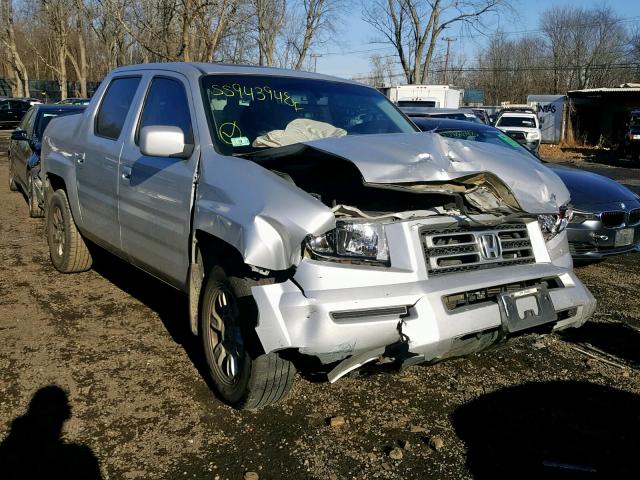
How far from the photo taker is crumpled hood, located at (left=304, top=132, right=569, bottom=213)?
2.99m

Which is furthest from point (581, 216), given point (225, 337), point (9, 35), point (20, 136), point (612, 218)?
point (9, 35)

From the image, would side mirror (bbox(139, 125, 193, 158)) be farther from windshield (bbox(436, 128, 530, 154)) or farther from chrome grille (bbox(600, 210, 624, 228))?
windshield (bbox(436, 128, 530, 154))

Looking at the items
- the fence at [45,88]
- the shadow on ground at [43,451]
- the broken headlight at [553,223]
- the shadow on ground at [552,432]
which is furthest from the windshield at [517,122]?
the fence at [45,88]

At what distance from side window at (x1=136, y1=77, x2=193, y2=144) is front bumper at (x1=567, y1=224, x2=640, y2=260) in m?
3.96

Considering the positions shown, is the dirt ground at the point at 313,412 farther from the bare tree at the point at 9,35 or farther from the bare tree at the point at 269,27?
the bare tree at the point at 9,35

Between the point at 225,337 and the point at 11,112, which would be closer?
the point at 225,337

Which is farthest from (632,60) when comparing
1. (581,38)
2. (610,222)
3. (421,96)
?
(610,222)

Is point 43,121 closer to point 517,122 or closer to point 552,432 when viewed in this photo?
point 552,432

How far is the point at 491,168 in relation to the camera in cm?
324

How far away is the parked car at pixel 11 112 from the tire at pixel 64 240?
1190 inches

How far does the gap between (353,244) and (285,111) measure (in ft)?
4.91

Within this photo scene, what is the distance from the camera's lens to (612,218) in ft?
20.3

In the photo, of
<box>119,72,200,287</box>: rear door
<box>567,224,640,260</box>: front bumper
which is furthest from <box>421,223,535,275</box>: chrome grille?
<box>567,224,640,260</box>: front bumper

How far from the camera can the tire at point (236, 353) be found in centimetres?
304
